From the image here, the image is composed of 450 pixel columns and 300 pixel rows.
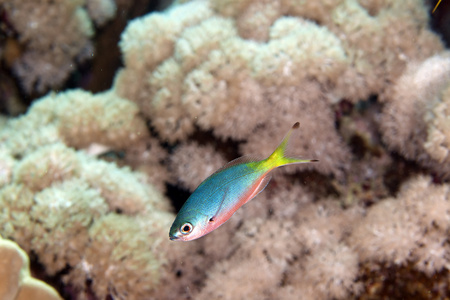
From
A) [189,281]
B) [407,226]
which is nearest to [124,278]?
[189,281]

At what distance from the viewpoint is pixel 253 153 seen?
Result: 2.61 meters

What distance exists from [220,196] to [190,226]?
0.20 meters

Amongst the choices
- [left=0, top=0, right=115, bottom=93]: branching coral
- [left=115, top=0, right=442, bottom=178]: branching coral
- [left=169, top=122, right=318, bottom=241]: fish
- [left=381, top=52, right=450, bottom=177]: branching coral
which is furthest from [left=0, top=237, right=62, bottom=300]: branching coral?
[left=381, top=52, right=450, bottom=177]: branching coral

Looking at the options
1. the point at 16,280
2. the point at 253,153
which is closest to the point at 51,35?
the point at 16,280

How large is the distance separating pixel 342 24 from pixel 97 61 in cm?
357

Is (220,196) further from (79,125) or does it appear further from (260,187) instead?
(79,125)

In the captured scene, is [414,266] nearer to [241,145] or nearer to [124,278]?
[241,145]

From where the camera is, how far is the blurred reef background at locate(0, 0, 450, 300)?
2311 millimetres

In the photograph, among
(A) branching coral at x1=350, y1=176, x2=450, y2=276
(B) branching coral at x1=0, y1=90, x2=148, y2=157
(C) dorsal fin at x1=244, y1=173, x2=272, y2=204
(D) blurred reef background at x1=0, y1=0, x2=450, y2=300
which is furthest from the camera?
(B) branching coral at x1=0, y1=90, x2=148, y2=157

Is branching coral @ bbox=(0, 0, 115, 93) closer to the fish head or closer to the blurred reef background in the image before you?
the blurred reef background

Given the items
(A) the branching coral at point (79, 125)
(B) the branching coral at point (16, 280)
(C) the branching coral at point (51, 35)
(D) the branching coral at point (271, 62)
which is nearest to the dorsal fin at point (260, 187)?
(D) the branching coral at point (271, 62)

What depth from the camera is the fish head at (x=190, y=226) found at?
1.44m

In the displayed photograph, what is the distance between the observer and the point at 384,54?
10.0 feet

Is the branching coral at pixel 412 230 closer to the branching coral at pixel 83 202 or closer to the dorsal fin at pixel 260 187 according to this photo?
the dorsal fin at pixel 260 187
